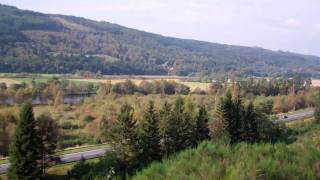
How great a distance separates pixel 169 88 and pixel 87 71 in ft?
203

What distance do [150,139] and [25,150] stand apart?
40.0 feet

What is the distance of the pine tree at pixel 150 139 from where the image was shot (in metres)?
41.3

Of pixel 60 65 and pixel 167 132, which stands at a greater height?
pixel 60 65

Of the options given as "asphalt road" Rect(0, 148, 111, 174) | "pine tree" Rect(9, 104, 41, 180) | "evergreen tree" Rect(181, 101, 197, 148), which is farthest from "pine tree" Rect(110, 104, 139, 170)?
"pine tree" Rect(9, 104, 41, 180)

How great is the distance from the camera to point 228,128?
52.2 m

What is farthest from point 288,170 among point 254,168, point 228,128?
point 228,128

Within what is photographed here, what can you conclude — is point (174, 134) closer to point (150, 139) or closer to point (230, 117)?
point (150, 139)

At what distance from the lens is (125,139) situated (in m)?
41.3

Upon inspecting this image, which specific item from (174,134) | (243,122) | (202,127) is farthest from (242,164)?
(243,122)

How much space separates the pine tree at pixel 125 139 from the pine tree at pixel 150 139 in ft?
2.27

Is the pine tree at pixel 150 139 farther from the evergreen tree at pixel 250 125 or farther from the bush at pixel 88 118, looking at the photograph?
the bush at pixel 88 118

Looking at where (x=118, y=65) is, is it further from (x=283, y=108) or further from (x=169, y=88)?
(x=283, y=108)

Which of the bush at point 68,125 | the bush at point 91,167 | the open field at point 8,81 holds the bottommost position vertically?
the bush at point 68,125

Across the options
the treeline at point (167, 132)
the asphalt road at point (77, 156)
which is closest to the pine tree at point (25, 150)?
the treeline at point (167, 132)
